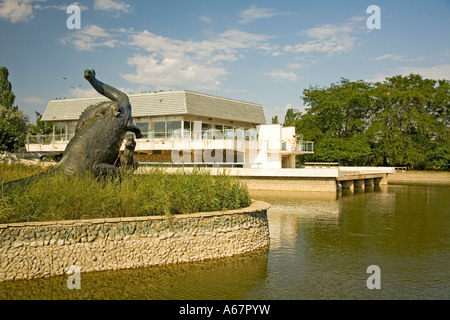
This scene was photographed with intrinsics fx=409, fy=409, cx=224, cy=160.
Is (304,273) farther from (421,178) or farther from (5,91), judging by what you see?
(5,91)

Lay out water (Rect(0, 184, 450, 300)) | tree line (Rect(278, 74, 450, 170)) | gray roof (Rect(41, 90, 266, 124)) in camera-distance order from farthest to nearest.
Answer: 1. tree line (Rect(278, 74, 450, 170))
2. gray roof (Rect(41, 90, 266, 124))
3. water (Rect(0, 184, 450, 300))

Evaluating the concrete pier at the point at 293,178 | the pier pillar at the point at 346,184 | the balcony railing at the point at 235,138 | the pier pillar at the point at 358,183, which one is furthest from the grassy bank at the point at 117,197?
the pier pillar at the point at 358,183

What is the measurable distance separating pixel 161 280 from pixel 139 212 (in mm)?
1752

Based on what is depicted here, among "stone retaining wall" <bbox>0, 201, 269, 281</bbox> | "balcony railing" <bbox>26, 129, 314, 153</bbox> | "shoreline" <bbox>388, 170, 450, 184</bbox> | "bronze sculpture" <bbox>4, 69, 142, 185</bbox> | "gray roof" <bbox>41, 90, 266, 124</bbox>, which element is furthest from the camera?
"shoreline" <bbox>388, 170, 450, 184</bbox>

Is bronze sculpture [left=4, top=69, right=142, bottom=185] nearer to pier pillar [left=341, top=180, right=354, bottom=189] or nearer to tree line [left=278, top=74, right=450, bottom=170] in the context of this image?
pier pillar [left=341, top=180, right=354, bottom=189]

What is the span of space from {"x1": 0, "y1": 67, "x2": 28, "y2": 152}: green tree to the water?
29348 millimetres

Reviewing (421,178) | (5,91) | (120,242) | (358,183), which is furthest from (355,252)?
(5,91)

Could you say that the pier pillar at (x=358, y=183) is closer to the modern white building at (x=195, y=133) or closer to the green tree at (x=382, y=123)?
the modern white building at (x=195, y=133)

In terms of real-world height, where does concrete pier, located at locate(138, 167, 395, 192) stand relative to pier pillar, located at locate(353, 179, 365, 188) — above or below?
above

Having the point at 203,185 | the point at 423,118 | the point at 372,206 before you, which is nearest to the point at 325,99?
the point at 423,118

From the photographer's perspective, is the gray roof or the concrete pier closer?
the concrete pier

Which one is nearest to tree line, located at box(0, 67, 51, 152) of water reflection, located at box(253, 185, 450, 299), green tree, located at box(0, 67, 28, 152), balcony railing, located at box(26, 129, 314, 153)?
green tree, located at box(0, 67, 28, 152)

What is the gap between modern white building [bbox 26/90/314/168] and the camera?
3197cm

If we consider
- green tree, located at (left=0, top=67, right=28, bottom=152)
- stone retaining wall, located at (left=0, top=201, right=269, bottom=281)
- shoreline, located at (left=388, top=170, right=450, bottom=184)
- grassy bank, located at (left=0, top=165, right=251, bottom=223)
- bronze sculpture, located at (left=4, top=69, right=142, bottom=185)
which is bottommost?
shoreline, located at (left=388, top=170, right=450, bottom=184)
